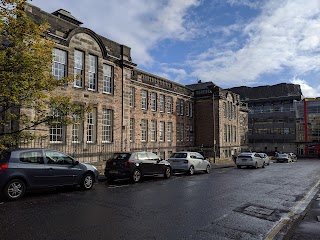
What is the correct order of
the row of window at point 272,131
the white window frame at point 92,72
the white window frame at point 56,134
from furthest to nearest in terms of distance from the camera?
1. the row of window at point 272,131
2. the white window frame at point 92,72
3. the white window frame at point 56,134

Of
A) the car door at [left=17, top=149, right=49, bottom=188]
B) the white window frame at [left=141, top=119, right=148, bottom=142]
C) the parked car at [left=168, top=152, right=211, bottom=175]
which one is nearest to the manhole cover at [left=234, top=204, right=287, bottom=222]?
the car door at [left=17, top=149, right=49, bottom=188]

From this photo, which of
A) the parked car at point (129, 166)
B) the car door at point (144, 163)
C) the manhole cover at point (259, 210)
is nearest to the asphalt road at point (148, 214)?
the manhole cover at point (259, 210)

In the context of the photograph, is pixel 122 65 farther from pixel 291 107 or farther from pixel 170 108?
pixel 291 107

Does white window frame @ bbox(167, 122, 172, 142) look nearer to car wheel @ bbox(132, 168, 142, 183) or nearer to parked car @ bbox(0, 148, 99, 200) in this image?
car wheel @ bbox(132, 168, 142, 183)

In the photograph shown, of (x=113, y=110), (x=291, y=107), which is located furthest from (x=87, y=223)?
(x=291, y=107)

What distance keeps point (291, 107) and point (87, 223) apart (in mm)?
83905

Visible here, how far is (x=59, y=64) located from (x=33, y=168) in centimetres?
1088

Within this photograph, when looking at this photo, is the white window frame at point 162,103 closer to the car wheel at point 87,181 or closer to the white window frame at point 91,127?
the white window frame at point 91,127

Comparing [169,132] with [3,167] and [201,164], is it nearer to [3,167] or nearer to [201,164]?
[201,164]

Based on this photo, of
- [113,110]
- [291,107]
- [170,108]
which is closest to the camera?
[113,110]

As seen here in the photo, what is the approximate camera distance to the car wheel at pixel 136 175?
1397 centimetres

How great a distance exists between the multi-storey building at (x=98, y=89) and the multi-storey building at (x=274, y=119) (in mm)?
57602

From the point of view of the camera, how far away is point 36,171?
9641 mm

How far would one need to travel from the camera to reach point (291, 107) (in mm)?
80750
